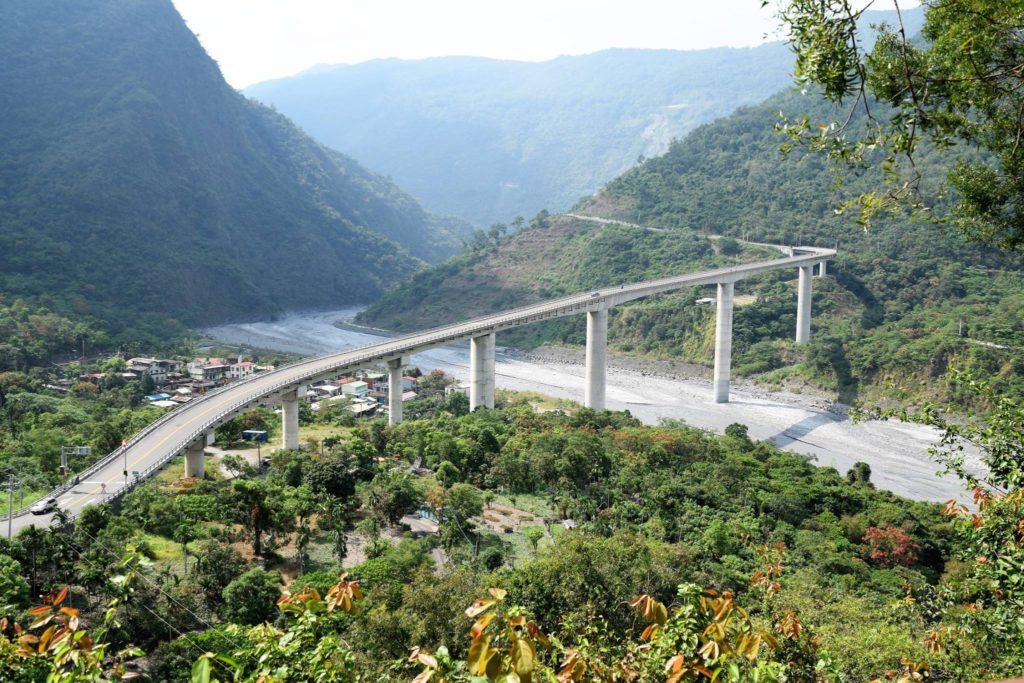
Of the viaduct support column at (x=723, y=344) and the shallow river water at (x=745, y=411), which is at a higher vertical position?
the viaduct support column at (x=723, y=344)

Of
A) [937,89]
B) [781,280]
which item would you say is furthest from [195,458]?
[781,280]

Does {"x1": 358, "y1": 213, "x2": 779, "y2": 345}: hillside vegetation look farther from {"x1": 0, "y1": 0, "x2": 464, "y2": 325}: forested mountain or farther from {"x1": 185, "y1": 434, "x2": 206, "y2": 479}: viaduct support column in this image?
{"x1": 185, "y1": 434, "x2": 206, "y2": 479}: viaduct support column

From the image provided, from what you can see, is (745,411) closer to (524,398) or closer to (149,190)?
(524,398)

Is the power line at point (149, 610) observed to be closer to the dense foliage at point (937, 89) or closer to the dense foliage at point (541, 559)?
the dense foliage at point (541, 559)

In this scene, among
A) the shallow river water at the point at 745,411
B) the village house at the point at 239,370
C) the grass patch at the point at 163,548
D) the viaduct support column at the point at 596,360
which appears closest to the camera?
the grass patch at the point at 163,548

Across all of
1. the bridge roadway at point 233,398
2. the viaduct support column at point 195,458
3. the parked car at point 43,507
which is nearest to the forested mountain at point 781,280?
the bridge roadway at point 233,398

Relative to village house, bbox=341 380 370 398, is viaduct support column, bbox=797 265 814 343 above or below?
above

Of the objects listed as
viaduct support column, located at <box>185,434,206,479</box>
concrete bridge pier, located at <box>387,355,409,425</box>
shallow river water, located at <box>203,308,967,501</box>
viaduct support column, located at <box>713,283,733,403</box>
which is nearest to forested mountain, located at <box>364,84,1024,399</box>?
shallow river water, located at <box>203,308,967,501</box>
